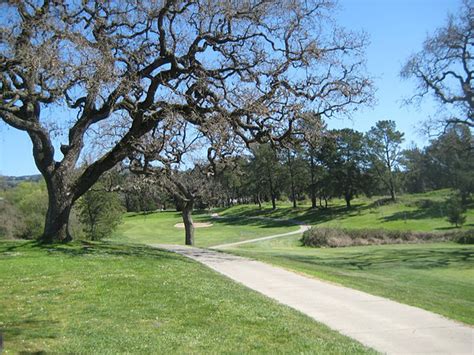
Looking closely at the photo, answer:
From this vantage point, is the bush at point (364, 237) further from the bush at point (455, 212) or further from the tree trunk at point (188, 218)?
the tree trunk at point (188, 218)

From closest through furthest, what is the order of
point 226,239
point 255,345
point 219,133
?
1. point 255,345
2. point 219,133
3. point 226,239

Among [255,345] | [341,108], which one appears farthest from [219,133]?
[255,345]

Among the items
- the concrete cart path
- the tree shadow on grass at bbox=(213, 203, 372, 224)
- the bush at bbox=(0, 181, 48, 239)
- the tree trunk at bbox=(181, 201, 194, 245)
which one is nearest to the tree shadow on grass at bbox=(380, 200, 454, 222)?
the tree shadow on grass at bbox=(213, 203, 372, 224)

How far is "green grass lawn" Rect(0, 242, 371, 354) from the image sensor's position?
6391 millimetres

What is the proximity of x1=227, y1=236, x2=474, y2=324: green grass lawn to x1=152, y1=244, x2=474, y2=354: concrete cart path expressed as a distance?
81 cm

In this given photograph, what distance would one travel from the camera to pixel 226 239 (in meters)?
52.9

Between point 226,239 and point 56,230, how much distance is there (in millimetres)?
34411

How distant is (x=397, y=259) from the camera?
88.6ft

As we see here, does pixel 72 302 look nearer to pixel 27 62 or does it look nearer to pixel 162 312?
pixel 162 312

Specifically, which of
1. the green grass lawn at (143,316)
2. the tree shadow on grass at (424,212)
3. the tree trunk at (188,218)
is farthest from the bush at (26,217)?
the tree shadow on grass at (424,212)

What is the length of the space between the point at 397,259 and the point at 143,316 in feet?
72.7

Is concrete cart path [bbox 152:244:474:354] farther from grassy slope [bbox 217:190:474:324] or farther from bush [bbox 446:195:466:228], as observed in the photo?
bush [bbox 446:195:466:228]

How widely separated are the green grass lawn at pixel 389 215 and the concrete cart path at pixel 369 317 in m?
40.9

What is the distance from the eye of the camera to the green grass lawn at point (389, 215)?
179ft
